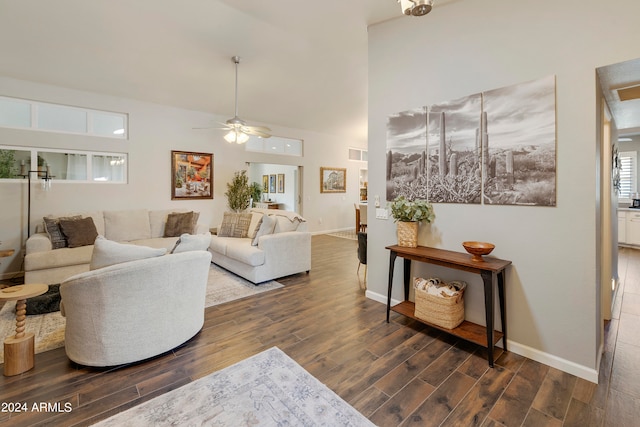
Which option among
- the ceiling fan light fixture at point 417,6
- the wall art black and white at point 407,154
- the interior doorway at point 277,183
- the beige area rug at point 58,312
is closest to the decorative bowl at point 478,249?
the wall art black and white at point 407,154

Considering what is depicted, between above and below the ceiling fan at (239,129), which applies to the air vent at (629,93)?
below

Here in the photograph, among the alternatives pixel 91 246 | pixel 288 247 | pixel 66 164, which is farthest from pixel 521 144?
pixel 66 164

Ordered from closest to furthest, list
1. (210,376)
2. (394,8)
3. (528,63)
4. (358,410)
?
(358,410) < (210,376) < (528,63) < (394,8)

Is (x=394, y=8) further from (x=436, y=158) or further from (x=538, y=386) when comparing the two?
(x=538, y=386)

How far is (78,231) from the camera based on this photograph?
165 inches

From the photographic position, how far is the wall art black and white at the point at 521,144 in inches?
83.6

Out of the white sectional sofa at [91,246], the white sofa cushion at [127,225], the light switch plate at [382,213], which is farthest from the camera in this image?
the white sofa cushion at [127,225]

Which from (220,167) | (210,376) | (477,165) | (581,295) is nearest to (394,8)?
(477,165)

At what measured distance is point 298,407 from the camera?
1.71 metres

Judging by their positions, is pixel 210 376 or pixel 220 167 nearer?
pixel 210 376

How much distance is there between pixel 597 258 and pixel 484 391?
4.24 feet

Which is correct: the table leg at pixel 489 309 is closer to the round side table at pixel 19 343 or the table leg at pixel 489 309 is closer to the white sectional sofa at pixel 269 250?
the white sectional sofa at pixel 269 250

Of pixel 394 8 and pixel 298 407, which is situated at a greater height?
pixel 394 8

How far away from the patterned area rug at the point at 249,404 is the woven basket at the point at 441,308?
3.88 feet
